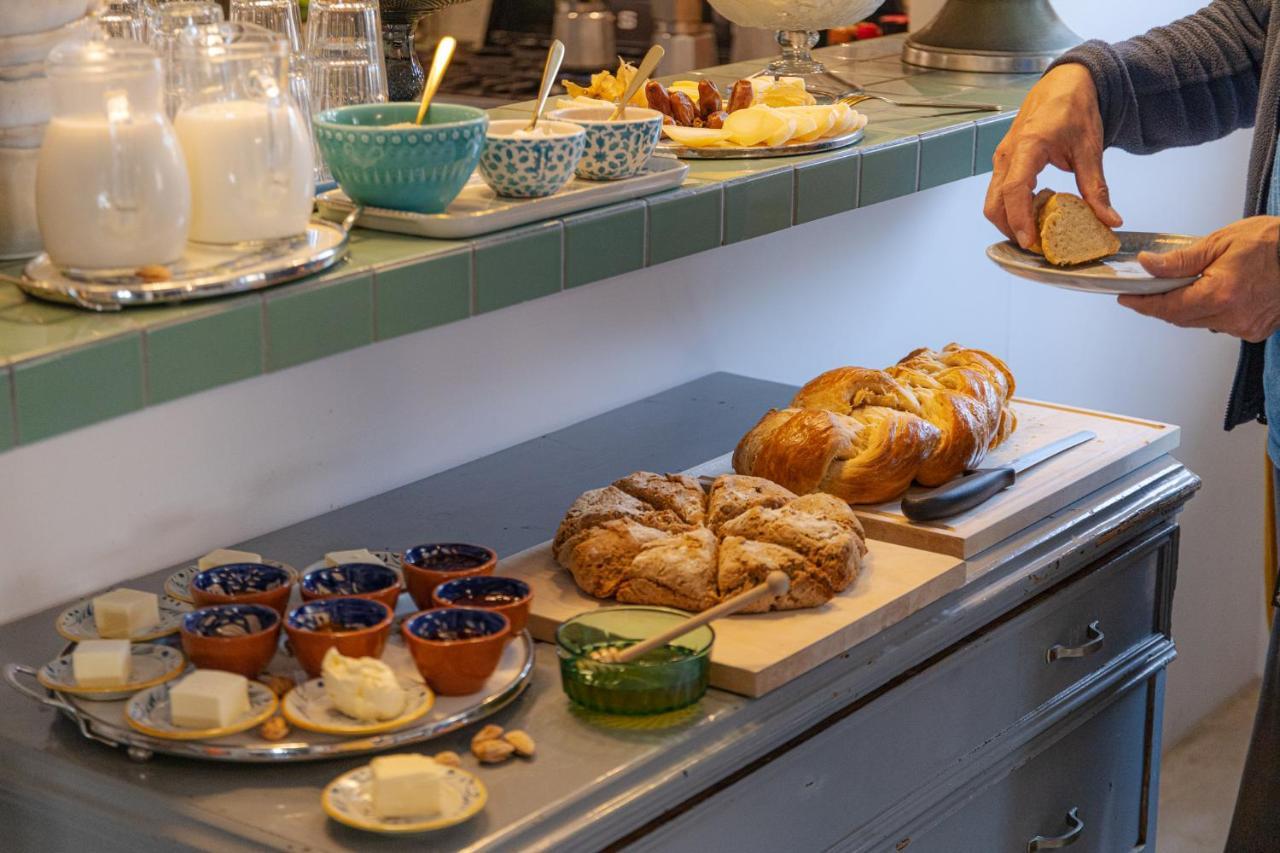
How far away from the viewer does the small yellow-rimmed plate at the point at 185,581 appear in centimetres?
134

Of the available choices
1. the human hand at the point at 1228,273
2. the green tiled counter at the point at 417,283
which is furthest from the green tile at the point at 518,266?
the human hand at the point at 1228,273

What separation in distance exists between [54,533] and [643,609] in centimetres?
53

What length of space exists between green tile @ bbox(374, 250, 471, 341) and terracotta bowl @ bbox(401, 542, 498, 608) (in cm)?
19

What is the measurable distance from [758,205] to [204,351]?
2.27 feet

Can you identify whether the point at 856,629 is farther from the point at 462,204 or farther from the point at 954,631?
the point at 462,204

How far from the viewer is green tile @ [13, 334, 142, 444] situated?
1.03 metres

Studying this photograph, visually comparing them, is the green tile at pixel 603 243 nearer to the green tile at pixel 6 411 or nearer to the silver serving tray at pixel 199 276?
the silver serving tray at pixel 199 276

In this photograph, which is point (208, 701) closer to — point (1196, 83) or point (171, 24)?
point (171, 24)

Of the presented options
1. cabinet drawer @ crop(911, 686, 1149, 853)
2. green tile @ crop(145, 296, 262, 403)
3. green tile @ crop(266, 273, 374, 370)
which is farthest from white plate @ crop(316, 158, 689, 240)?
cabinet drawer @ crop(911, 686, 1149, 853)

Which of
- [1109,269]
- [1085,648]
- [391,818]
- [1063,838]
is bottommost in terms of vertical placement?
[1063,838]

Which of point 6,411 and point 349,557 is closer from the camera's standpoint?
point 6,411

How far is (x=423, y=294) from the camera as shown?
1.31 meters

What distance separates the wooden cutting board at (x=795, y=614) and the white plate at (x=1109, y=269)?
0.30m

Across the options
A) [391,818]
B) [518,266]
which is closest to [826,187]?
[518,266]
